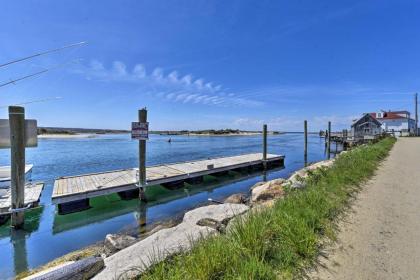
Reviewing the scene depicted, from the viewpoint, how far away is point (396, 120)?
59531 mm

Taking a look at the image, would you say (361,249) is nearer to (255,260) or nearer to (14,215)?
(255,260)

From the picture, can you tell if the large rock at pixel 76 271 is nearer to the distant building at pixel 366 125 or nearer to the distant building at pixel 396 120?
the distant building at pixel 366 125

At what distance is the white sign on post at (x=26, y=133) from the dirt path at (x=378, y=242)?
288 inches

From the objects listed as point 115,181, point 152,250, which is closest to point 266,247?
point 152,250

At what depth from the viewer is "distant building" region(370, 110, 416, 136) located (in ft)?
192

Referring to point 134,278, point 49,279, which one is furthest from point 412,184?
point 49,279

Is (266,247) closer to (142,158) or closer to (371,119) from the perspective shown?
(142,158)

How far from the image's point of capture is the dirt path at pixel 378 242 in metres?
3.01

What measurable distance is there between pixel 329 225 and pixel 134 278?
317 cm

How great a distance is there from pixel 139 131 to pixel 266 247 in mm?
7299

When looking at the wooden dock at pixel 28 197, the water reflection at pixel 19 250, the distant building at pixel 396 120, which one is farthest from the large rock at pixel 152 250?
the distant building at pixel 396 120

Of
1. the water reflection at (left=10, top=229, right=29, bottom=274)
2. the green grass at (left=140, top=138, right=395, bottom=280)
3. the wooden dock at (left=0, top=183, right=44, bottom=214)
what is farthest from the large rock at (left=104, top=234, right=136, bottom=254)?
the wooden dock at (left=0, top=183, right=44, bottom=214)

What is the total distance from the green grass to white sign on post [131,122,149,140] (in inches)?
244

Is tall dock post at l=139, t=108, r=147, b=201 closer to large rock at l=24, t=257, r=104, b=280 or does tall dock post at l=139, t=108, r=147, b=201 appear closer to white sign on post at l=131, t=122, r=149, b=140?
white sign on post at l=131, t=122, r=149, b=140
